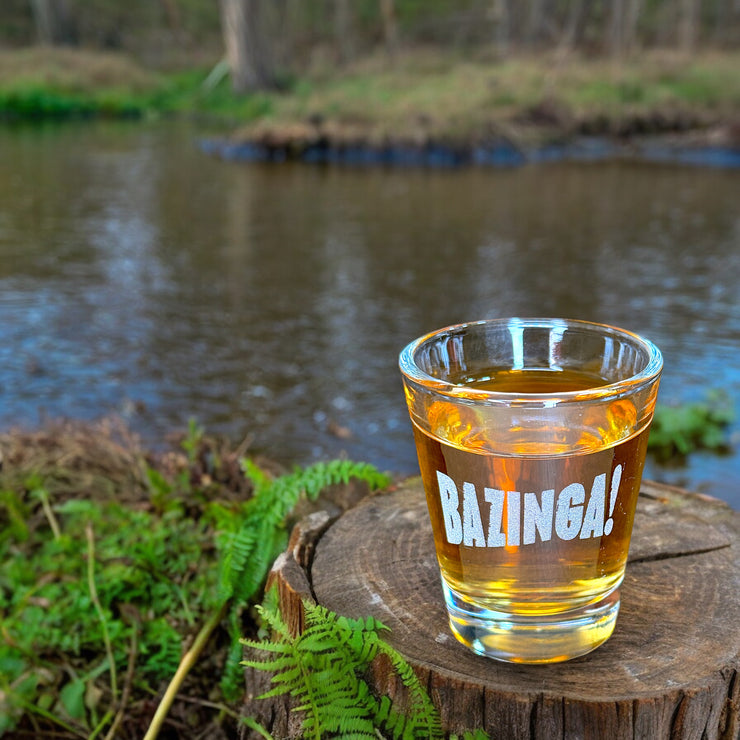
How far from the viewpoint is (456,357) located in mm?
1432

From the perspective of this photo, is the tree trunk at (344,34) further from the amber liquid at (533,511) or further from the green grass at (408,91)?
the amber liquid at (533,511)

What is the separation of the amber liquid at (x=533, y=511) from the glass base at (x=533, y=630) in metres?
0.02

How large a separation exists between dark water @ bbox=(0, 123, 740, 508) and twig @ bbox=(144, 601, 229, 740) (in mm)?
2319

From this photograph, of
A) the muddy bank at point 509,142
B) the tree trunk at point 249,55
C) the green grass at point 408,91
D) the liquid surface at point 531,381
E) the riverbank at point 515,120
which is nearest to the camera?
the liquid surface at point 531,381

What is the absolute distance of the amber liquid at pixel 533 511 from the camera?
120 cm

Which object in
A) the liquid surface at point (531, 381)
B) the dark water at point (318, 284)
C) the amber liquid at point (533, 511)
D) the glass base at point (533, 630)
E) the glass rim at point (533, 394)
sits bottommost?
the dark water at point (318, 284)

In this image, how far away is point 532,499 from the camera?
1201mm

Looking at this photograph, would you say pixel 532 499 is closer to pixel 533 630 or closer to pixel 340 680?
pixel 533 630

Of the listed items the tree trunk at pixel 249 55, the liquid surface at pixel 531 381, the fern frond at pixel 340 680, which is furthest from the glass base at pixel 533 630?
the tree trunk at pixel 249 55

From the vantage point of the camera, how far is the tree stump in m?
1.27

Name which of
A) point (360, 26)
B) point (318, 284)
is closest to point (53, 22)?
point (360, 26)

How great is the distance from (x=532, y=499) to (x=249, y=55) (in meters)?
23.2

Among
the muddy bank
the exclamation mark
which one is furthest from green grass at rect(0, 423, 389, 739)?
the muddy bank

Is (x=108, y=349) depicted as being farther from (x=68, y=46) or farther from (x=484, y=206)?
(x=68, y=46)
